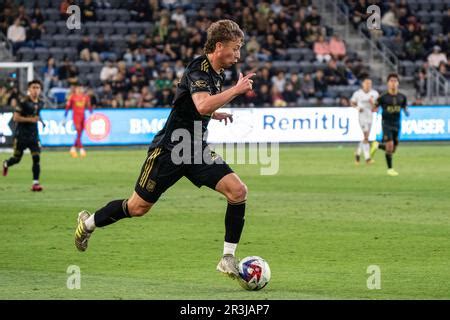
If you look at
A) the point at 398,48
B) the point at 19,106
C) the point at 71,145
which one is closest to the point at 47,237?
the point at 19,106

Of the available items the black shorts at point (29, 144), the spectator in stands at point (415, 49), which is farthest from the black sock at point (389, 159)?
the spectator in stands at point (415, 49)

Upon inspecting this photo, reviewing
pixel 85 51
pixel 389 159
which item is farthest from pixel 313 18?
pixel 389 159

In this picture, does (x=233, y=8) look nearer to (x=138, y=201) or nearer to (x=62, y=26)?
(x=62, y=26)

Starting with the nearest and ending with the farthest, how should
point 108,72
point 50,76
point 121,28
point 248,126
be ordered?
1. point 248,126
2. point 50,76
3. point 108,72
4. point 121,28

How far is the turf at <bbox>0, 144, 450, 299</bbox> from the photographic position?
400 inches

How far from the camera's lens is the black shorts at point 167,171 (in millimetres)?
10547

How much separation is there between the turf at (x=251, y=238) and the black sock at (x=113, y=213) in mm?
530

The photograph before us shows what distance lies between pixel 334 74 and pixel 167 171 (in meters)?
28.3

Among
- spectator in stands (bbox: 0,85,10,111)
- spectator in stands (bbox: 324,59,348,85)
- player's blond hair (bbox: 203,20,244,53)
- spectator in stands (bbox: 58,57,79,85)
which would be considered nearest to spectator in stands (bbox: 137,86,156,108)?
spectator in stands (bbox: 58,57,79,85)

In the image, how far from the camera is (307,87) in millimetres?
37531

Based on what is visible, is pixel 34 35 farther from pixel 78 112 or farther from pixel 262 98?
pixel 262 98

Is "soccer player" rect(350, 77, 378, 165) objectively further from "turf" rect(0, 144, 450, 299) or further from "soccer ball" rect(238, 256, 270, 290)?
"soccer ball" rect(238, 256, 270, 290)

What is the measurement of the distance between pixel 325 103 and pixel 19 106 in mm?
16756

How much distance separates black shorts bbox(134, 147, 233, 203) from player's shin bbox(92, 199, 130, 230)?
0.96 ft
